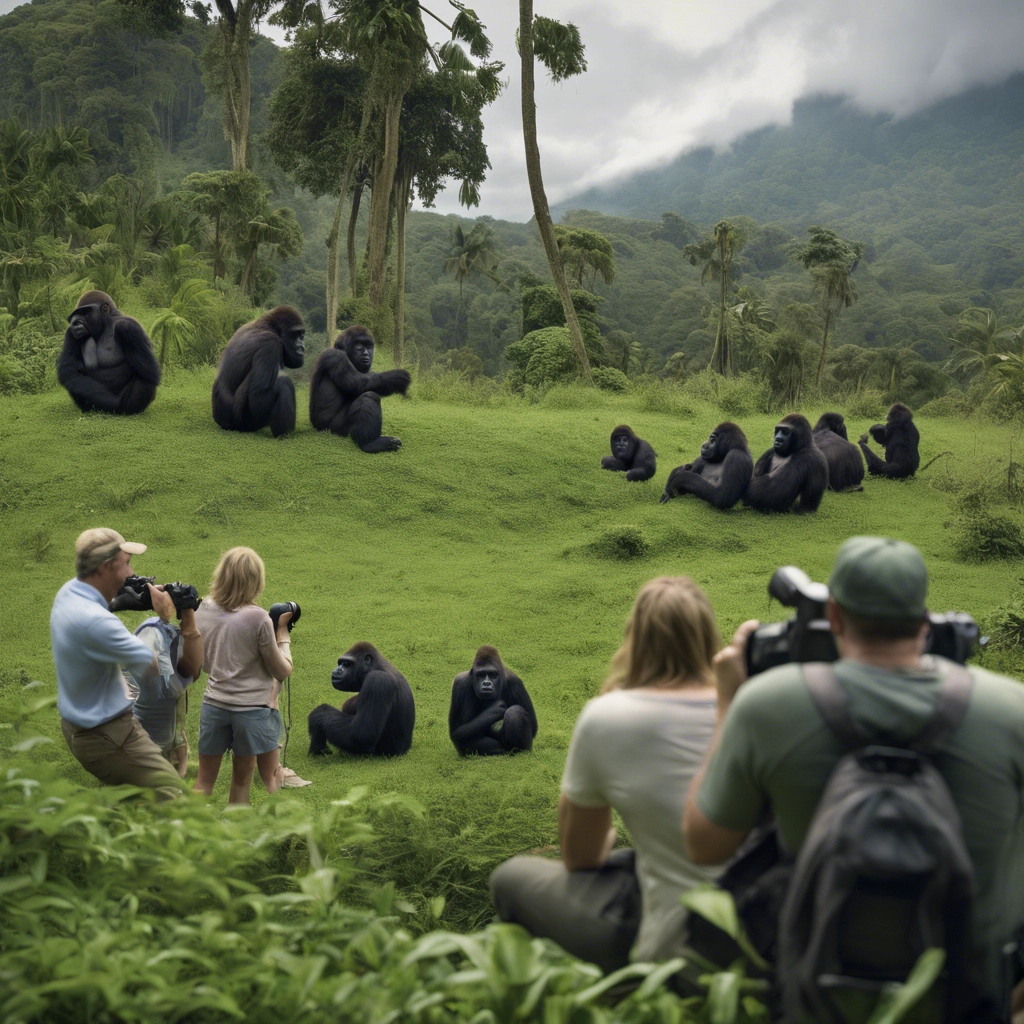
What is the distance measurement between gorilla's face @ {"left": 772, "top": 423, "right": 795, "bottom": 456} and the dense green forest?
5.98m

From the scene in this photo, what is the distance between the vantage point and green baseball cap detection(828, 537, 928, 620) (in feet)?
6.68

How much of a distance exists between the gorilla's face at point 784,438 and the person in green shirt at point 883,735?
9757mm

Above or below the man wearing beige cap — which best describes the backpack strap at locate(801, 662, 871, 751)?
above

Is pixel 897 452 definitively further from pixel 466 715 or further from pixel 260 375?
pixel 466 715

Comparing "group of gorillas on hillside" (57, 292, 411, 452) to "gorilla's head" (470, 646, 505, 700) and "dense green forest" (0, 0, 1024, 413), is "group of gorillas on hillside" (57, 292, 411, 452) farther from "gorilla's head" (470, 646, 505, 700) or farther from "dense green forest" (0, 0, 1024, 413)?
"gorilla's head" (470, 646, 505, 700)

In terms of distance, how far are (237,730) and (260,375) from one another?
754 centimetres

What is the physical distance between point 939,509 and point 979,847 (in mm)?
11336

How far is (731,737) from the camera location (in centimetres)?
206

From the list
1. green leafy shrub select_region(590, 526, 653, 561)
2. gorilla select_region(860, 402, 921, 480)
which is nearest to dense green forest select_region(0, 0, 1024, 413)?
gorilla select_region(860, 402, 921, 480)

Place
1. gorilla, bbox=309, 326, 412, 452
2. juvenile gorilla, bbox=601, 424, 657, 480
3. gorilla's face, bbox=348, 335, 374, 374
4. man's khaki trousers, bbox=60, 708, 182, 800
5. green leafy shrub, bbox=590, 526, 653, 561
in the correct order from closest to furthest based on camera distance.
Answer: man's khaki trousers, bbox=60, 708, 182, 800 < green leafy shrub, bbox=590, 526, 653, 561 < gorilla, bbox=309, 326, 412, 452 < gorilla's face, bbox=348, 335, 374, 374 < juvenile gorilla, bbox=601, 424, 657, 480

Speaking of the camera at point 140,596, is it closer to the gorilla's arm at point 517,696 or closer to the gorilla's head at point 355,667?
the gorilla's head at point 355,667

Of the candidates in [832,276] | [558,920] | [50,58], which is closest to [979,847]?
[558,920]

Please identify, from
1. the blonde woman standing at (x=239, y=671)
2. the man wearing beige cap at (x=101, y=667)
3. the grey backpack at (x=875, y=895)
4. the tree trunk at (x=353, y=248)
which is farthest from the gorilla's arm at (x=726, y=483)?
the tree trunk at (x=353, y=248)

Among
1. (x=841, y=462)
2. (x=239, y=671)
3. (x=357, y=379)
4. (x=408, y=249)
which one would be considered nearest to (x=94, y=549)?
(x=239, y=671)
